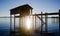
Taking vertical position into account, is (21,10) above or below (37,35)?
above

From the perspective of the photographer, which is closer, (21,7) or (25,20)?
(21,7)

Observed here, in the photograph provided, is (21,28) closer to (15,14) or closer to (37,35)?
(15,14)

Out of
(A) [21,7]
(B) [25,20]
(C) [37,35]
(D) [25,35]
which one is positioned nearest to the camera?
(C) [37,35]

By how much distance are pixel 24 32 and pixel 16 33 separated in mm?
875

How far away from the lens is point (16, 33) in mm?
13188

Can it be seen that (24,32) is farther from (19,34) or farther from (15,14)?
(15,14)

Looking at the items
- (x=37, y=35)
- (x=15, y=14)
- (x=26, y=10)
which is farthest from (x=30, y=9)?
(x=37, y=35)

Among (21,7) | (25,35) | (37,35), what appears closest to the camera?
(37,35)

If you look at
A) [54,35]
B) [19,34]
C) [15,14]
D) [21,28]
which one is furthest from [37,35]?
[15,14]

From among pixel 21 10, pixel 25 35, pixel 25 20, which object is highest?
pixel 21 10

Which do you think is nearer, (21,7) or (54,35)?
(54,35)

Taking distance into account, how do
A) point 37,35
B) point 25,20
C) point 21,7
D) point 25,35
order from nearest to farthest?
point 37,35 → point 25,35 → point 21,7 → point 25,20

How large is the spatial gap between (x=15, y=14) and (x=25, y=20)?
4.29 ft

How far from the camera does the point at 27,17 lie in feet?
45.8
